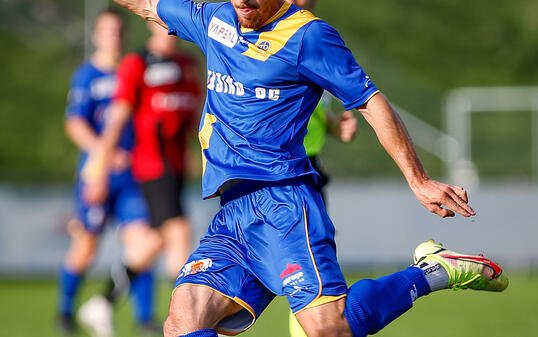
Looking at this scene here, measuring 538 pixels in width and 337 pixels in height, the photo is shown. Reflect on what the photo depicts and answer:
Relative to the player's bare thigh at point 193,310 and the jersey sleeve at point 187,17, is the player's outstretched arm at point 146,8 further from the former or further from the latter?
the player's bare thigh at point 193,310

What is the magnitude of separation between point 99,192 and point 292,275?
458 cm

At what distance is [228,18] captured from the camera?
171 inches

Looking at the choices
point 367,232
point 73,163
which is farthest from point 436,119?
point 73,163

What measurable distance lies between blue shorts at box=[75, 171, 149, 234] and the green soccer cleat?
13.2 feet

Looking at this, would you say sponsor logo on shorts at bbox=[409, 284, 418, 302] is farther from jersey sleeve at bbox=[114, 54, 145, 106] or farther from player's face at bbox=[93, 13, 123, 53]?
player's face at bbox=[93, 13, 123, 53]

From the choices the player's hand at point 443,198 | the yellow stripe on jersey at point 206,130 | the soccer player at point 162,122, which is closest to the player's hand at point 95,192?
the soccer player at point 162,122

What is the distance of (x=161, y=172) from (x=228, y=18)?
338 centimetres

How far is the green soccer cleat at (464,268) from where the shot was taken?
4590 millimetres

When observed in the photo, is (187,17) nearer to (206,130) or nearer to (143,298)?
(206,130)

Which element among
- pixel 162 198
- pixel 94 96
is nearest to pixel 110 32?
pixel 94 96

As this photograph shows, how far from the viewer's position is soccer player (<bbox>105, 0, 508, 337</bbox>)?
4.03 m

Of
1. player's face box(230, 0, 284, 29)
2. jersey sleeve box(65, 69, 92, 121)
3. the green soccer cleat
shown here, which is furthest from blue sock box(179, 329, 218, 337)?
jersey sleeve box(65, 69, 92, 121)

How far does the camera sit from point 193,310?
4.05m

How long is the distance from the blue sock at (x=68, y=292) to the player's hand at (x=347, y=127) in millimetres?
Answer: 3506
